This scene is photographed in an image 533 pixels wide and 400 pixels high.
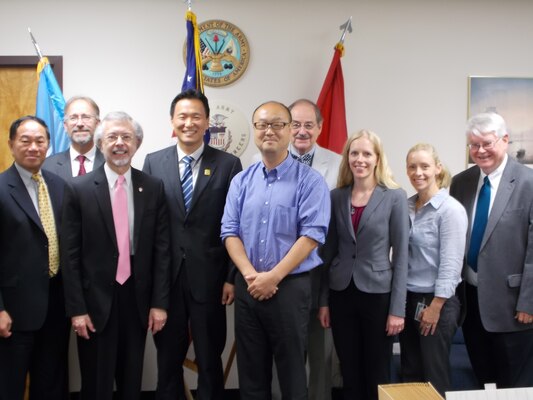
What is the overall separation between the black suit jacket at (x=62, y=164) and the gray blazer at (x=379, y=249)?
4.63ft

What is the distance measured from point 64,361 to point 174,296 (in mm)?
650

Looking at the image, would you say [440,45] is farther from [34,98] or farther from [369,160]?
→ [34,98]

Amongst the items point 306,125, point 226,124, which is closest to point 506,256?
point 306,125

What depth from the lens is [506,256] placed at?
2412mm

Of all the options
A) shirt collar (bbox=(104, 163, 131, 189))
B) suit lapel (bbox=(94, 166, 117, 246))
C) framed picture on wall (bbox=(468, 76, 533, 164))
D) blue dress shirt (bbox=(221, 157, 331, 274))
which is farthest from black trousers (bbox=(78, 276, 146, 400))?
framed picture on wall (bbox=(468, 76, 533, 164))

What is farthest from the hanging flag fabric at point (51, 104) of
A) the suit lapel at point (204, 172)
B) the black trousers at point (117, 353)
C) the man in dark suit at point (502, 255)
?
the man in dark suit at point (502, 255)

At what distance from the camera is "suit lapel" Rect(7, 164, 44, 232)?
7.43ft

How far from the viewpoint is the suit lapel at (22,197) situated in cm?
227

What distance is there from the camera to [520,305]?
2.37 meters

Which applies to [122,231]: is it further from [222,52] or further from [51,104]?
[222,52]

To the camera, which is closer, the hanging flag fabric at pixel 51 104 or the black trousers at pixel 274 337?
the black trousers at pixel 274 337

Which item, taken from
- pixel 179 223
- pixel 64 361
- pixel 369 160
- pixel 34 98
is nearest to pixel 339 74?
pixel 369 160

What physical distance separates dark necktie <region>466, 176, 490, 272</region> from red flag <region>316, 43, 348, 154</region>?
1.16m

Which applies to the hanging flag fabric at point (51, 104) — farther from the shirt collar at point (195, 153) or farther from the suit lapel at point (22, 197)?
the shirt collar at point (195, 153)
